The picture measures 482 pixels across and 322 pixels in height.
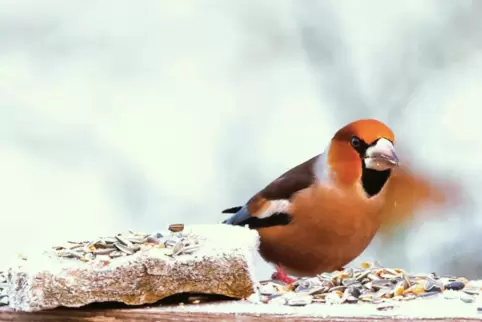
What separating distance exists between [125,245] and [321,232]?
41 centimetres

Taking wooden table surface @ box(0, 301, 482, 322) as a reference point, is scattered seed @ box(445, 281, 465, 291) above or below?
above

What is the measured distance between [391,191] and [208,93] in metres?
0.59

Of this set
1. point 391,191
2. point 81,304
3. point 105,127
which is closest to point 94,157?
point 105,127

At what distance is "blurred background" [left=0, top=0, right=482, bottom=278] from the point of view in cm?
169

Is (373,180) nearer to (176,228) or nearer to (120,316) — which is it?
(176,228)

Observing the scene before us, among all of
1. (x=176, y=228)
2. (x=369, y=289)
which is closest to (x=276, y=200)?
(x=176, y=228)

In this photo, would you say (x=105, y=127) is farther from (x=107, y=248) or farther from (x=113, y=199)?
(x=107, y=248)

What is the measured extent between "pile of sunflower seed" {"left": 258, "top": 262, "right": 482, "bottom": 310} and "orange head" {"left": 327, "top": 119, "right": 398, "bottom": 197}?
226 millimetres

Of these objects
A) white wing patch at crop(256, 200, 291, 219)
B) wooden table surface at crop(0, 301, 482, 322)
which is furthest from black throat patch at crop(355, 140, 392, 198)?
wooden table surface at crop(0, 301, 482, 322)

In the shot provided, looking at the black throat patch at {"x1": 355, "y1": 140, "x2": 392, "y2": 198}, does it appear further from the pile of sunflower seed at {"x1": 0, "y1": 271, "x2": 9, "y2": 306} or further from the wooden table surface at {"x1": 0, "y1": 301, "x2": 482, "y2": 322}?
the pile of sunflower seed at {"x1": 0, "y1": 271, "x2": 9, "y2": 306}

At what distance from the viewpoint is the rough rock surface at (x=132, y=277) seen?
85cm

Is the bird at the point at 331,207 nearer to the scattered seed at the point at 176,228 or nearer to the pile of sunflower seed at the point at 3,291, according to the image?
the scattered seed at the point at 176,228

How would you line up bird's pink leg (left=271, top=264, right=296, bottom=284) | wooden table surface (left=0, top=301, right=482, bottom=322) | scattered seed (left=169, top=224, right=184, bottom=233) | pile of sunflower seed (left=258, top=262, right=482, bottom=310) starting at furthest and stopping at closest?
1. bird's pink leg (left=271, top=264, right=296, bottom=284)
2. scattered seed (left=169, top=224, right=184, bottom=233)
3. pile of sunflower seed (left=258, top=262, right=482, bottom=310)
4. wooden table surface (left=0, top=301, right=482, bottom=322)

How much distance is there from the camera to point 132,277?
88cm
